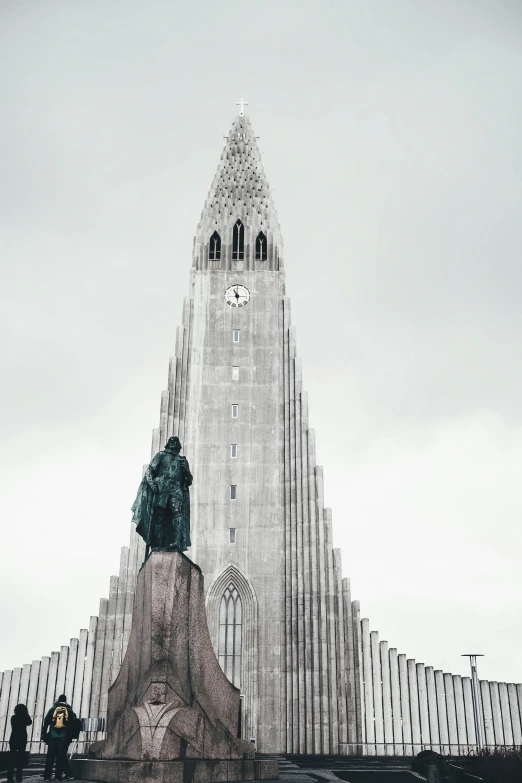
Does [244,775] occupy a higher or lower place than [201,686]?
lower

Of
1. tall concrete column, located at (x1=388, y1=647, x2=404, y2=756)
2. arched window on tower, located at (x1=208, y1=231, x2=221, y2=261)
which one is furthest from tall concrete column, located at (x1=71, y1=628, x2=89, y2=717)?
arched window on tower, located at (x1=208, y1=231, x2=221, y2=261)

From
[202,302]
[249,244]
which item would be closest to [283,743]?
[202,302]

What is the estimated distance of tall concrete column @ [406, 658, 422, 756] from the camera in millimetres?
35062

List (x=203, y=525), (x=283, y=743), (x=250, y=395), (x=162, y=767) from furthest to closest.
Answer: (x=250, y=395)
(x=203, y=525)
(x=283, y=743)
(x=162, y=767)

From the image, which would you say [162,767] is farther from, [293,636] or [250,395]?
[250,395]

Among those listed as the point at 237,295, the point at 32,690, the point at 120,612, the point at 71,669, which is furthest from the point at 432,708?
A: the point at 237,295

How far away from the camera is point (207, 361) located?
4084 centimetres

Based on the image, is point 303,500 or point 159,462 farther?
point 303,500

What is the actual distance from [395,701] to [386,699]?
41 cm

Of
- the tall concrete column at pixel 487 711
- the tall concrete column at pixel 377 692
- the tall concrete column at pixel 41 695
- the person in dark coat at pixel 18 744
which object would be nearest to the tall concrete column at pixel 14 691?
the tall concrete column at pixel 41 695

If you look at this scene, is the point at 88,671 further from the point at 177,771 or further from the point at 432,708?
the point at 177,771

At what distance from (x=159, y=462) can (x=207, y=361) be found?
87.3 ft

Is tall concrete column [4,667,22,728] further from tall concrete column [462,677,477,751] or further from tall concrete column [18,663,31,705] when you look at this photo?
tall concrete column [462,677,477,751]

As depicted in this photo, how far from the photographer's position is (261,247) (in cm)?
4428
